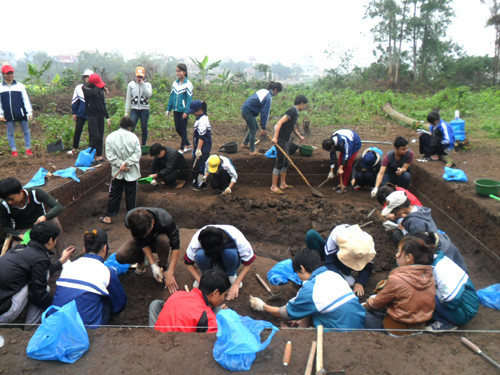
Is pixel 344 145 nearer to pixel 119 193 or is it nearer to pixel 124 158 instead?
pixel 124 158

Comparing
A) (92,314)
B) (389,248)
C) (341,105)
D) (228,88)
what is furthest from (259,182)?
(228,88)

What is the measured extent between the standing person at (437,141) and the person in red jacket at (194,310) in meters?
5.35

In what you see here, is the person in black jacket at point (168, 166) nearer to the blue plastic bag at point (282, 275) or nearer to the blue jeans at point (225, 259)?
the blue jeans at point (225, 259)

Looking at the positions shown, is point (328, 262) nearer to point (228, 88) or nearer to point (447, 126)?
point (447, 126)

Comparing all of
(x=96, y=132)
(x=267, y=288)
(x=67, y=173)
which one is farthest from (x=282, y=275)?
(x=96, y=132)

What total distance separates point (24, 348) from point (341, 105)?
11207 mm

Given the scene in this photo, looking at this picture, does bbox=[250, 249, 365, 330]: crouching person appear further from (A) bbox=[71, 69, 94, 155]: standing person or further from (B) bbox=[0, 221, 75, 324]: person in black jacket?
(A) bbox=[71, 69, 94, 155]: standing person

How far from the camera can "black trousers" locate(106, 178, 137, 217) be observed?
4906 millimetres

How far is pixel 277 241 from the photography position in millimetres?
5117

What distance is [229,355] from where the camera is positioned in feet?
7.01

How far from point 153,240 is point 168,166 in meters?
2.49

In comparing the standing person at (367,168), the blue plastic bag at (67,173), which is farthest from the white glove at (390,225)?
the blue plastic bag at (67,173)

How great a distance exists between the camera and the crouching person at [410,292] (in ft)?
8.04

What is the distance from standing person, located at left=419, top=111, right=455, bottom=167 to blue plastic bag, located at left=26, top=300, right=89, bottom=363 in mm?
6249
